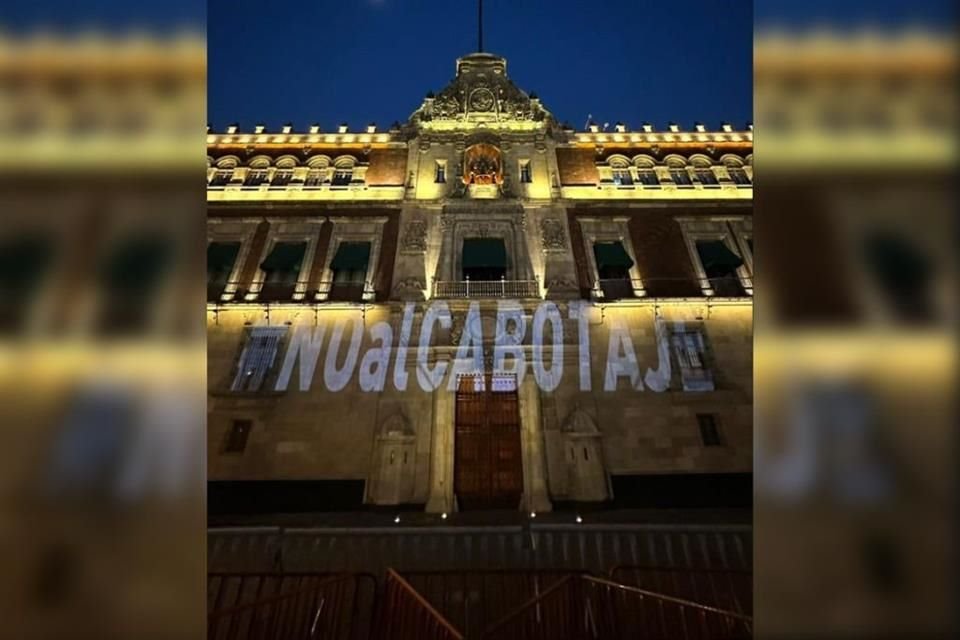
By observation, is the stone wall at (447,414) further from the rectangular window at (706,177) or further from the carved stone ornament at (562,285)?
the rectangular window at (706,177)

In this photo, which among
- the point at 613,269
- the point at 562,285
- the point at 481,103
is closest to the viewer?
the point at 562,285

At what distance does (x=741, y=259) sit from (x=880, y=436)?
875 inches

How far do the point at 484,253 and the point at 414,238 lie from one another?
264cm

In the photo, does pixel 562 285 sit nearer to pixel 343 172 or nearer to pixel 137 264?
pixel 343 172

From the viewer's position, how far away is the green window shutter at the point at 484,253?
68.3 ft

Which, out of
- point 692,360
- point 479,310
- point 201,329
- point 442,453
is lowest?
point 442,453

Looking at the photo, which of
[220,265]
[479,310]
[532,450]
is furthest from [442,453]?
[220,265]

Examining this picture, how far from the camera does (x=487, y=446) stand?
17.2 meters

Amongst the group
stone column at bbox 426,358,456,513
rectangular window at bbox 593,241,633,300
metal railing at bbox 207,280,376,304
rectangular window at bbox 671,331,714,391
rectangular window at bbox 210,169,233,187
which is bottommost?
stone column at bbox 426,358,456,513

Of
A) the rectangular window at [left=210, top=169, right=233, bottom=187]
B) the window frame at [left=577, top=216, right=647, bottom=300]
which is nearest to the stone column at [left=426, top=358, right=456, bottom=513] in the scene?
the window frame at [left=577, top=216, right=647, bottom=300]

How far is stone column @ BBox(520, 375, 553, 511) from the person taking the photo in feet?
52.0

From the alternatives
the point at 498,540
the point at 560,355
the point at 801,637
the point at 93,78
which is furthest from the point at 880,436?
the point at 560,355

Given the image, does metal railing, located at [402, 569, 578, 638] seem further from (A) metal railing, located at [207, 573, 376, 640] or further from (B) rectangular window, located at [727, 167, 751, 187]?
(B) rectangular window, located at [727, 167, 751, 187]

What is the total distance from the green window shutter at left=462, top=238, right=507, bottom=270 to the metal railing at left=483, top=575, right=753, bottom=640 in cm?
1263
